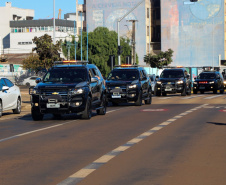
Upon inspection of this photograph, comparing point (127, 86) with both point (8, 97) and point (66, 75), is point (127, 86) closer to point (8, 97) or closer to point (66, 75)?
point (8, 97)

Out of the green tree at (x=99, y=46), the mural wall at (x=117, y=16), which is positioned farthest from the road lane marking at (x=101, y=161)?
the mural wall at (x=117, y=16)

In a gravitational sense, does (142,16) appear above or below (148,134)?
above

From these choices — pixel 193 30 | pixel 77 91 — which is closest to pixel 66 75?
pixel 77 91

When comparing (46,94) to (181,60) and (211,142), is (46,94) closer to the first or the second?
(211,142)

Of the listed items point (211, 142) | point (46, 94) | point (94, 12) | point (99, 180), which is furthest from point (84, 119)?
point (94, 12)

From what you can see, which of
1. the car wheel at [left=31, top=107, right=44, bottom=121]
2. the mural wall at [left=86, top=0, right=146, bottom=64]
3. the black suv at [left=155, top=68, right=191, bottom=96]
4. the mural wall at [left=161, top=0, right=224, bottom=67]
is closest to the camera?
the car wheel at [left=31, top=107, right=44, bottom=121]

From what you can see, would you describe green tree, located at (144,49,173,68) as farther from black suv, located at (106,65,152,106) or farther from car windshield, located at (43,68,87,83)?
car windshield, located at (43,68,87,83)

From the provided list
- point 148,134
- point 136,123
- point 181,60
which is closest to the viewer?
point 148,134

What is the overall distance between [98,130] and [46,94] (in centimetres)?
452

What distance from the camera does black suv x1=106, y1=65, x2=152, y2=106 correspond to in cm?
3030

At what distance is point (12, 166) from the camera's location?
10.4 m

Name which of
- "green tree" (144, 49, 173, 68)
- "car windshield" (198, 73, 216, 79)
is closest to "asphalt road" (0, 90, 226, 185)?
"car windshield" (198, 73, 216, 79)

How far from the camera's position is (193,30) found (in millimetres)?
123250

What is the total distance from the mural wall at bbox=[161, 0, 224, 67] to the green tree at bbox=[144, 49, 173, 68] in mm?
7030
